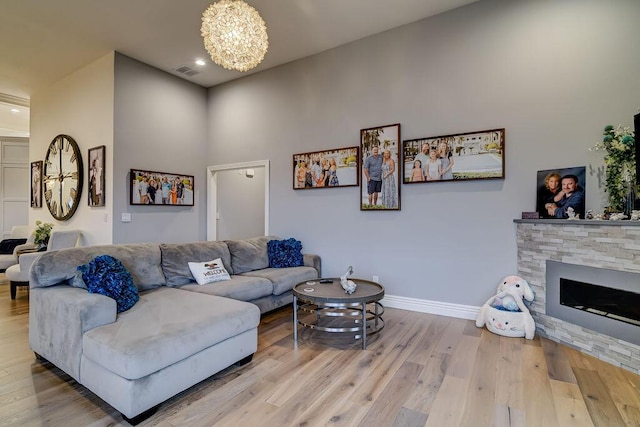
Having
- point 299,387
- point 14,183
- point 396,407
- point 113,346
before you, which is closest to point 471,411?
point 396,407

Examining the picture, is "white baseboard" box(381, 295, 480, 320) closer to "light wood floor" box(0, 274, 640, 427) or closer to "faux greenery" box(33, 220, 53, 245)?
"light wood floor" box(0, 274, 640, 427)

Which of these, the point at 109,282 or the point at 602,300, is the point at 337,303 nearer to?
the point at 109,282

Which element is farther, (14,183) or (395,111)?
(14,183)

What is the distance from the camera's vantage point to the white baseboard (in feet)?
11.5

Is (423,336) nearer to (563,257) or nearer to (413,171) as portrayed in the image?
(563,257)

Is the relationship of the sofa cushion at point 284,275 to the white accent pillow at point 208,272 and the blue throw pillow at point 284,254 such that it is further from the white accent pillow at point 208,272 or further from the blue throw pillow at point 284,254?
the white accent pillow at point 208,272

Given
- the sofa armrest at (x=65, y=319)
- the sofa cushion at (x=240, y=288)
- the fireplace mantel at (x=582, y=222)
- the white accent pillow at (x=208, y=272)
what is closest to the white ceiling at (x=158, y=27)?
the fireplace mantel at (x=582, y=222)

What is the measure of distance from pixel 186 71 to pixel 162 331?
4466 mm

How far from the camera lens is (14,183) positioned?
7520mm

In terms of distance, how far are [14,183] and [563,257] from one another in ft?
35.1

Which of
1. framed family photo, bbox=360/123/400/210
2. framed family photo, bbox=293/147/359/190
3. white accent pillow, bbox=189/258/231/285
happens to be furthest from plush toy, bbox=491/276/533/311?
white accent pillow, bbox=189/258/231/285

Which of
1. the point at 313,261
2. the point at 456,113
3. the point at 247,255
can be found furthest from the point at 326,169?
the point at 456,113

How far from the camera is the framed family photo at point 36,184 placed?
221 inches

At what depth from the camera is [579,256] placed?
2760mm
